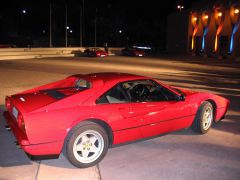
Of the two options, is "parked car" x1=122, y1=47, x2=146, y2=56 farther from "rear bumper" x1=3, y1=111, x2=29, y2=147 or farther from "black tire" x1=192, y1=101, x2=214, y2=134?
"rear bumper" x1=3, y1=111, x2=29, y2=147

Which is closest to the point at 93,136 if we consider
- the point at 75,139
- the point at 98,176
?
the point at 75,139

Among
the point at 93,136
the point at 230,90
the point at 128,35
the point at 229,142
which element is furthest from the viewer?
the point at 128,35

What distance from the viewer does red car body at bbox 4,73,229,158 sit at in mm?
4555

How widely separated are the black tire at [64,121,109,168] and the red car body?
0.34ft

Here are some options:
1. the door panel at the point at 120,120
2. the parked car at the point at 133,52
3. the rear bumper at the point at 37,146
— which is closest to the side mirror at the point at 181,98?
the door panel at the point at 120,120

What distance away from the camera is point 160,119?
5.71m

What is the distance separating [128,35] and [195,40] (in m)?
32.6

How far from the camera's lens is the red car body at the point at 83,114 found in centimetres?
455

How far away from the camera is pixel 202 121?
6.46 metres

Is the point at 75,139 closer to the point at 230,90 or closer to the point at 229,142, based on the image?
the point at 229,142

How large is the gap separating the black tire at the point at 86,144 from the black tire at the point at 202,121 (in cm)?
222

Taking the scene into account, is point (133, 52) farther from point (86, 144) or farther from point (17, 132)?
point (17, 132)

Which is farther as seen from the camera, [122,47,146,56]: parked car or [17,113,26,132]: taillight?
[122,47,146,56]: parked car

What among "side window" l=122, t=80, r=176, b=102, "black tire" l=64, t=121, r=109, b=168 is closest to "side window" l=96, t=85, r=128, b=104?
"side window" l=122, t=80, r=176, b=102
